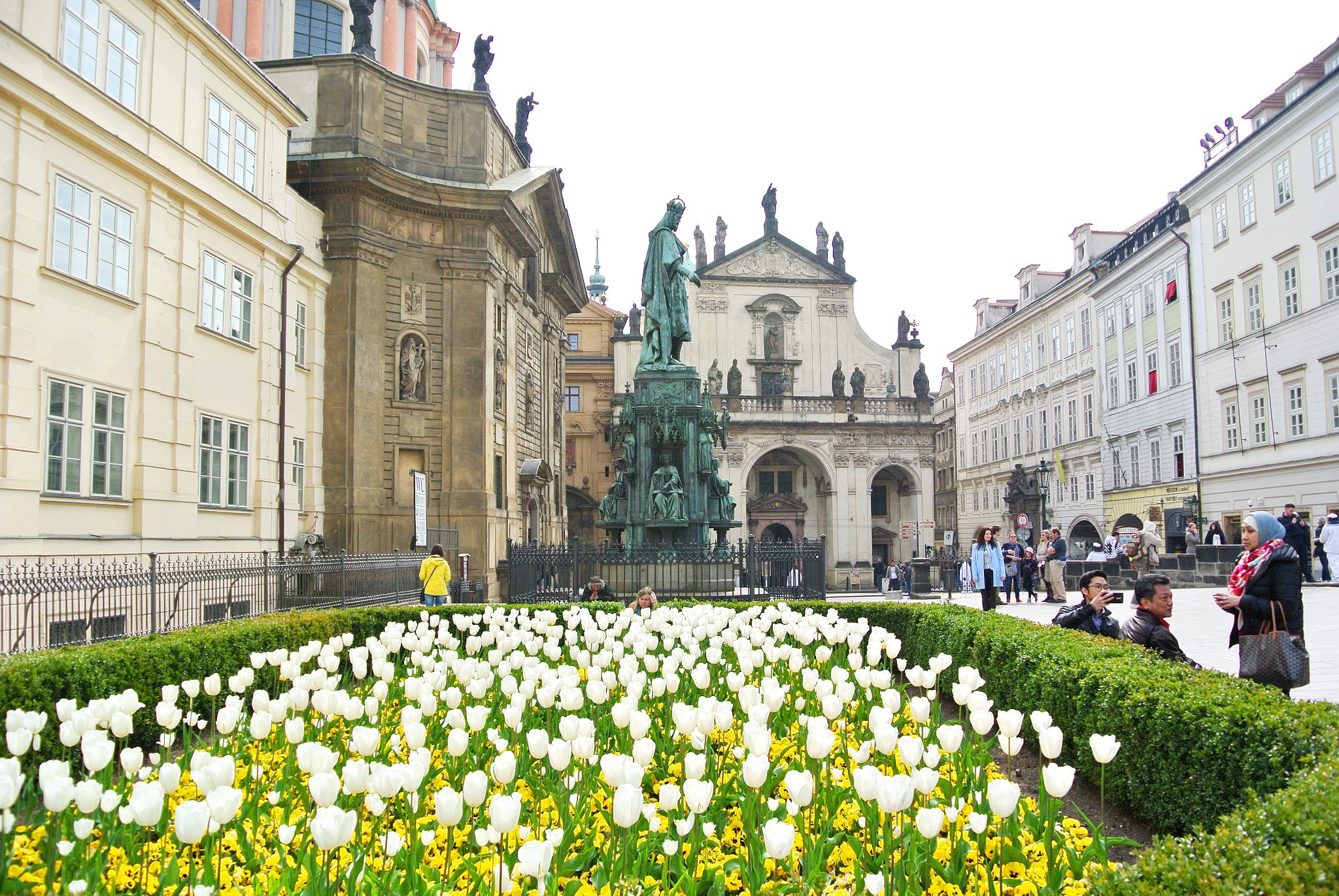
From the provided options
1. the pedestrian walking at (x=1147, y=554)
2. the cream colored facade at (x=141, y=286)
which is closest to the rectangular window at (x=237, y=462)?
the cream colored facade at (x=141, y=286)

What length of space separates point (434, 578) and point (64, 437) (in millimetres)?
6292

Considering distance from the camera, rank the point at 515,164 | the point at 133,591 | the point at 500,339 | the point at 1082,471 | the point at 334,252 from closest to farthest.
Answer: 1. the point at 133,591
2. the point at 334,252
3. the point at 500,339
4. the point at 515,164
5. the point at 1082,471

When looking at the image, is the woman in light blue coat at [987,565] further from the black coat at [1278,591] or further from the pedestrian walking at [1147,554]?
the black coat at [1278,591]

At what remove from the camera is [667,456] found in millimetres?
18969

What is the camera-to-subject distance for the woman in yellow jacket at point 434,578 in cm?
1609

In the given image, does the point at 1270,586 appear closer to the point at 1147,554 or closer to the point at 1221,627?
the point at 1221,627

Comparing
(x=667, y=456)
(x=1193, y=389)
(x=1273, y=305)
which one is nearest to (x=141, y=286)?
(x=667, y=456)

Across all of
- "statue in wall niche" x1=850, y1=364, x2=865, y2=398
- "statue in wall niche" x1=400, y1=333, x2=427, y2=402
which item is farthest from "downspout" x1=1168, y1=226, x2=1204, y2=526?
"statue in wall niche" x1=400, y1=333, x2=427, y2=402

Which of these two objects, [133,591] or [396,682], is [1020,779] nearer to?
[396,682]

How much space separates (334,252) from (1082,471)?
115ft

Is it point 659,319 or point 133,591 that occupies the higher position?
point 659,319

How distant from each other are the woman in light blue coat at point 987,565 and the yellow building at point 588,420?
126ft

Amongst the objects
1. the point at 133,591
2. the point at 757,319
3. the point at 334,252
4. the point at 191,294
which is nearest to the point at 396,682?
the point at 133,591

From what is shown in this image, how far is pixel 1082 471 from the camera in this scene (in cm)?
4606
